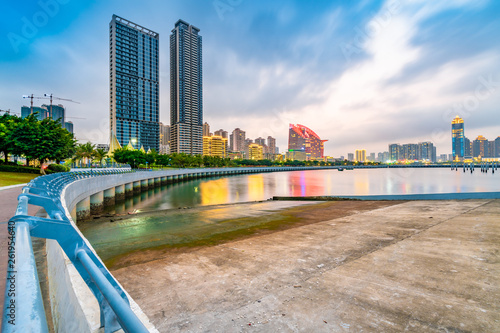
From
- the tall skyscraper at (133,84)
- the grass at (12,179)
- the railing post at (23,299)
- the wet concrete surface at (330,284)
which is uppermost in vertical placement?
the tall skyscraper at (133,84)

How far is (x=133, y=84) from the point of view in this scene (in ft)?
546

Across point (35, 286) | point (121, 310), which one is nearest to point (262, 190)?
point (121, 310)

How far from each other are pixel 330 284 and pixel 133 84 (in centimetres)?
18998

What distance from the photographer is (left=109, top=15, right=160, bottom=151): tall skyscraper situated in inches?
6196

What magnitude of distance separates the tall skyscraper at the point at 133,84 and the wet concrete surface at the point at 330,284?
16040 centimetres

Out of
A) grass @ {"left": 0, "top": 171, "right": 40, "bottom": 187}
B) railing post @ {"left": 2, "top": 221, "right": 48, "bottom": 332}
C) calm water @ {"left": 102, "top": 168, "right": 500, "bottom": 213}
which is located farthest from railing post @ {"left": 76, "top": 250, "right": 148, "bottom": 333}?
calm water @ {"left": 102, "top": 168, "right": 500, "bottom": 213}

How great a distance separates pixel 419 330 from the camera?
12.5 ft

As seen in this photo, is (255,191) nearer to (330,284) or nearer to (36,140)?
(36,140)

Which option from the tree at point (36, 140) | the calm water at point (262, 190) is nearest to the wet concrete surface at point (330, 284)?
the calm water at point (262, 190)

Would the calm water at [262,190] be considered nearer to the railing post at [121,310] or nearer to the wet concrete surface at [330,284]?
the wet concrete surface at [330,284]

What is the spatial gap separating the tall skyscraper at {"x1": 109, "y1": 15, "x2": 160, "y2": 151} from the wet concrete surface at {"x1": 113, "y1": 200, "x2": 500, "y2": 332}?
160 meters

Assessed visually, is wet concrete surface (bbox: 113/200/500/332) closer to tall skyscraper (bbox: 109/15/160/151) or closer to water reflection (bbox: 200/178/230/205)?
water reflection (bbox: 200/178/230/205)

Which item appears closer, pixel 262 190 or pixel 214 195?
pixel 214 195

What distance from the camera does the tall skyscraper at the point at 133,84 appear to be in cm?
15738
